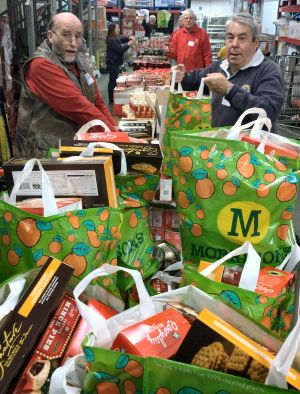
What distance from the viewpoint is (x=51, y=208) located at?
1.23 m

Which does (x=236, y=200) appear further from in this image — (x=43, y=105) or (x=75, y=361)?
(x=43, y=105)

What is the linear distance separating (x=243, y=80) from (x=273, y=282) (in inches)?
68.7

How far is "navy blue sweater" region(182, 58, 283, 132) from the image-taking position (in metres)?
2.44

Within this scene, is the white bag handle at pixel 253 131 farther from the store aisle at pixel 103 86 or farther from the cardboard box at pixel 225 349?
the store aisle at pixel 103 86

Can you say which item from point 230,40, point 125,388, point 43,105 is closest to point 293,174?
point 125,388

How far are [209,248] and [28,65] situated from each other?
1900 millimetres

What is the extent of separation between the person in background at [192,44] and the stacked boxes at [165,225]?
19.3ft

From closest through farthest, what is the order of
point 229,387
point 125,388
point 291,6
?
point 229,387
point 125,388
point 291,6

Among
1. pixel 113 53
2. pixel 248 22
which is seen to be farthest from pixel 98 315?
pixel 113 53

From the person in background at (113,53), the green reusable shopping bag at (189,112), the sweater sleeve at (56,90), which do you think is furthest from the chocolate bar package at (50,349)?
the person in background at (113,53)

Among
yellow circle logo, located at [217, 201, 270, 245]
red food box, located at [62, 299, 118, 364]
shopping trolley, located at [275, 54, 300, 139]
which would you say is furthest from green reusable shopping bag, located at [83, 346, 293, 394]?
shopping trolley, located at [275, 54, 300, 139]

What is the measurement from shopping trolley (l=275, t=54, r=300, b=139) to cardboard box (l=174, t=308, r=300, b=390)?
669cm

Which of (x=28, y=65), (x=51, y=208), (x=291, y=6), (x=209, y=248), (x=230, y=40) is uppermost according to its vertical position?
(x=291, y=6)

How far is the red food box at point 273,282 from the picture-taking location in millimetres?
1209
